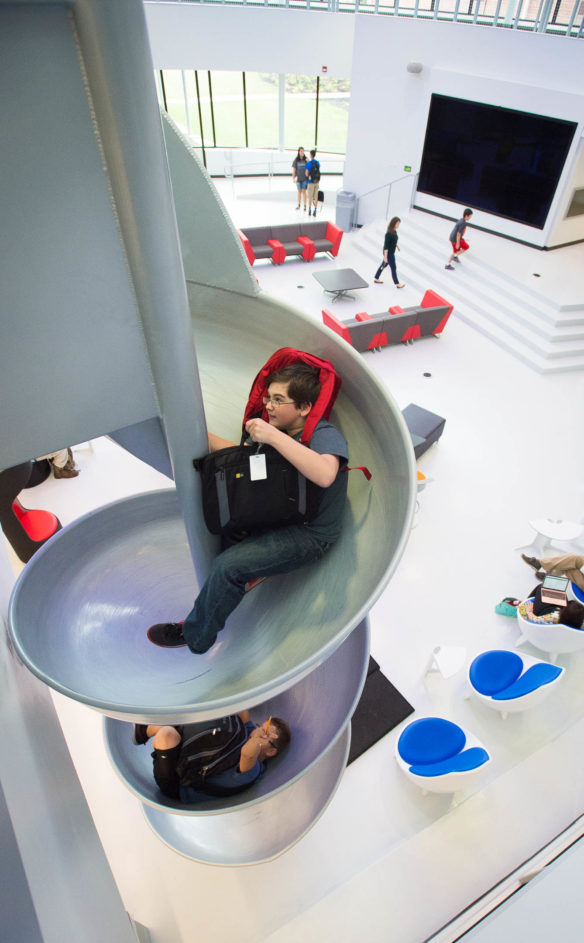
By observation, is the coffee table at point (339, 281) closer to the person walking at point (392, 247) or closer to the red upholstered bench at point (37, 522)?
the person walking at point (392, 247)

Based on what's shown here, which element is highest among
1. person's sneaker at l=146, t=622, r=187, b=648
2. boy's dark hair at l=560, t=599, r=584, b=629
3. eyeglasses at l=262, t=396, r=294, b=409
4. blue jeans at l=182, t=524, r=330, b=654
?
eyeglasses at l=262, t=396, r=294, b=409

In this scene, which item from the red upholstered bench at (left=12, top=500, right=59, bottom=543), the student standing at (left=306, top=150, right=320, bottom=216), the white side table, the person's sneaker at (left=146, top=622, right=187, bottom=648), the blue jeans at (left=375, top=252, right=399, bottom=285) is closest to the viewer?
the person's sneaker at (left=146, top=622, right=187, bottom=648)

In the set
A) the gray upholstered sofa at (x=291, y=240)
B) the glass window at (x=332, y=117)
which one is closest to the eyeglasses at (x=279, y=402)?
the gray upholstered sofa at (x=291, y=240)

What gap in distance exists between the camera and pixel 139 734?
289 cm

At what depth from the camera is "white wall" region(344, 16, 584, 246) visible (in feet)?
34.4

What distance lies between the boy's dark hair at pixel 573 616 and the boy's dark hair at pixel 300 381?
175 inches

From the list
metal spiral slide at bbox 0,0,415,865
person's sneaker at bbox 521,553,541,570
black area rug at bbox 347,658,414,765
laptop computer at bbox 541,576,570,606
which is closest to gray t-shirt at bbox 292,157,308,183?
person's sneaker at bbox 521,553,541,570

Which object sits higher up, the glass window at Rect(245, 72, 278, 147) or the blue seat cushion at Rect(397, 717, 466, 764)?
the blue seat cushion at Rect(397, 717, 466, 764)

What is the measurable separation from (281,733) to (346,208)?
14.4 m

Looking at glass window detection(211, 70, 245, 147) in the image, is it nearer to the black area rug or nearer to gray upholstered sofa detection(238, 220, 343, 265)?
gray upholstered sofa detection(238, 220, 343, 265)

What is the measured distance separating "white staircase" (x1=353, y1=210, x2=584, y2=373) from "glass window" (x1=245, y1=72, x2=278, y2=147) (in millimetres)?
21722

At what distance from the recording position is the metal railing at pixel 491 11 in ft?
35.3

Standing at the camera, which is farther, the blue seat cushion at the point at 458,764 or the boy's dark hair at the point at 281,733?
the blue seat cushion at the point at 458,764

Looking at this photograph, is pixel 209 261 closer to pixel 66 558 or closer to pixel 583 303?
pixel 66 558
